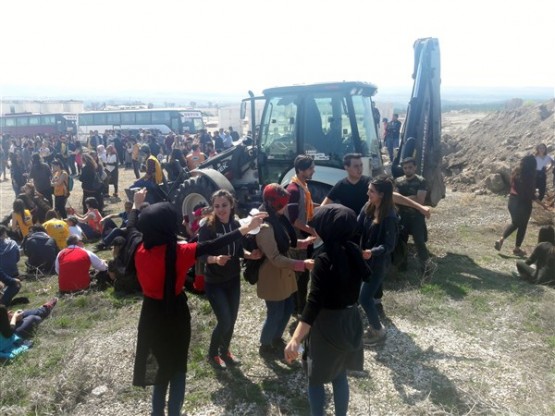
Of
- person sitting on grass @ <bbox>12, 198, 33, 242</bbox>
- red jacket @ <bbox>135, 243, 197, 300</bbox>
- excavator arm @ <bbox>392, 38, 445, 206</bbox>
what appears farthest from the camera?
person sitting on grass @ <bbox>12, 198, 33, 242</bbox>

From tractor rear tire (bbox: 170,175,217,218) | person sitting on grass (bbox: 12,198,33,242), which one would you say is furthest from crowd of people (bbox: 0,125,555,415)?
person sitting on grass (bbox: 12,198,33,242)

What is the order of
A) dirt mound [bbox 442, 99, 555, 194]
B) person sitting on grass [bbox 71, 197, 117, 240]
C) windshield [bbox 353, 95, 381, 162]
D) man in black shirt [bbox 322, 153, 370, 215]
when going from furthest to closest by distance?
dirt mound [bbox 442, 99, 555, 194] < person sitting on grass [bbox 71, 197, 117, 240] < windshield [bbox 353, 95, 381, 162] < man in black shirt [bbox 322, 153, 370, 215]

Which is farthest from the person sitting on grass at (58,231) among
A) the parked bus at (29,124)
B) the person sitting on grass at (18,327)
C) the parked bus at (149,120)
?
the parked bus at (29,124)

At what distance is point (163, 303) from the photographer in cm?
297

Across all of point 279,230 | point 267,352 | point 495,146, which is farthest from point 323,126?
point 495,146

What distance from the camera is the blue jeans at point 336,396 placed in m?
2.97

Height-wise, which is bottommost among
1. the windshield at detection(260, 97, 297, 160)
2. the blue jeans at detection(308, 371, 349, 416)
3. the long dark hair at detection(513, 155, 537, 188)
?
the blue jeans at detection(308, 371, 349, 416)

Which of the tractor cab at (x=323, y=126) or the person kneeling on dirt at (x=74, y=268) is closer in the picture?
the person kneeling on dirt at (x=74, y=268)

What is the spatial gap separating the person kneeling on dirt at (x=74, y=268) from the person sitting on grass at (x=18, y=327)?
443 mm

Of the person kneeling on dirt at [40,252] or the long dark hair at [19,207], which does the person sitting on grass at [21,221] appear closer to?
the long dark hair at [19,207]

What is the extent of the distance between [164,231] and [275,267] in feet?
4.29

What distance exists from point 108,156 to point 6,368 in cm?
1030

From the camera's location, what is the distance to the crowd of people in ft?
9.33

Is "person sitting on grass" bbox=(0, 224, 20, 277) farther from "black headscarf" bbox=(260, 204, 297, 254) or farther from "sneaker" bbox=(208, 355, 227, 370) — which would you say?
"black headscarf" bbox=(260, 204, 297, 254)
